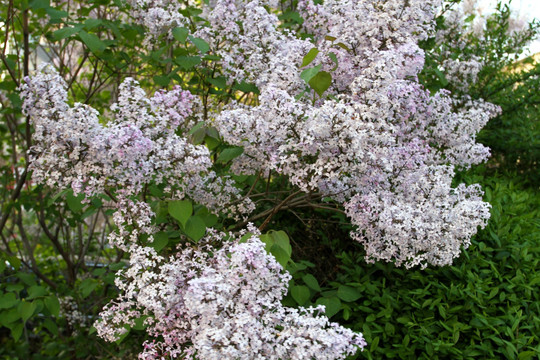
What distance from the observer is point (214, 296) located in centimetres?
171

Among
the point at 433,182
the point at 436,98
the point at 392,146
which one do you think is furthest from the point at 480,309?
the point at 436,98

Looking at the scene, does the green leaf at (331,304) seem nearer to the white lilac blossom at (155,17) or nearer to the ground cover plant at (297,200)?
the ground cover plant at (297,200)

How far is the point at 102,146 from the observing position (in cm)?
224

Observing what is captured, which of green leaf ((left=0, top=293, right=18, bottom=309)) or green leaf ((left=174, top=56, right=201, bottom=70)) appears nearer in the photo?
green leaf ((left=0, top=293, right=18, bottom=309))

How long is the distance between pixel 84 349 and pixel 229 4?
2.90m

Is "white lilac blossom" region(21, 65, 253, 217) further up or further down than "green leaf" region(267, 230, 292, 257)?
further up

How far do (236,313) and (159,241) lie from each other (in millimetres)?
841

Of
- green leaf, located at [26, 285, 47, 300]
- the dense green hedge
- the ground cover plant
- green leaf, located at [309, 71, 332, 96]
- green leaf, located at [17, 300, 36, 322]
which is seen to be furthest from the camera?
green leaf, located at [26, 285, 47, 300]

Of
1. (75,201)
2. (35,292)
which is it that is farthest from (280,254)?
(35,292)

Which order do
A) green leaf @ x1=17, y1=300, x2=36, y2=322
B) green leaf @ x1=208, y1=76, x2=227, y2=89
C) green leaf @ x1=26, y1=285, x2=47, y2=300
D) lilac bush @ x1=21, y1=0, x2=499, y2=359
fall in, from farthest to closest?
green leaf @ x1=208, y1=76, x2=227, y2=89 < green leaf @ x1=26, y1=285, x2=47, y2=300 < green leaf @ x1=17, y1=300, x2=36, y2=322 < lilac bush @ x1=21, y1=0, x2=499, y2=359

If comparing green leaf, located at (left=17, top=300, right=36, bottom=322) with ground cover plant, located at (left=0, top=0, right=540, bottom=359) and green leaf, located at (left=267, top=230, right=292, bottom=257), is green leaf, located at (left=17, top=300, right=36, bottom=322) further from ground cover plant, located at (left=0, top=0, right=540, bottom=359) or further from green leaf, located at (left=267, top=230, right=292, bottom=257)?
green leaf, located at (left=267, top=230, right=292, bottom=257)

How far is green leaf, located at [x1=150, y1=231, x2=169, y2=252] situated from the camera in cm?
240

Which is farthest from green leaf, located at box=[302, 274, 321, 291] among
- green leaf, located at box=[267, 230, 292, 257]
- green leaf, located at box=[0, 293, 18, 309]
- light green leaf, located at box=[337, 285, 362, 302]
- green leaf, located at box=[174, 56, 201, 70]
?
green leaf, located at box=[0, 293, 18, 309]

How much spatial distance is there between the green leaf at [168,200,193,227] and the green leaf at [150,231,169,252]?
20cm
